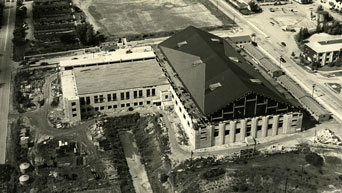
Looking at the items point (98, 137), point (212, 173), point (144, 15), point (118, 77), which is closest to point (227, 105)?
point (212, 173)

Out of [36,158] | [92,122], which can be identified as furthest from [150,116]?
[36,158]

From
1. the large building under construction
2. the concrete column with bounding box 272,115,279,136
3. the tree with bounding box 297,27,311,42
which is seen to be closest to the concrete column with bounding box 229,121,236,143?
the large building under construction

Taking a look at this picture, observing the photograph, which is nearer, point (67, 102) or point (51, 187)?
point (51, 187)

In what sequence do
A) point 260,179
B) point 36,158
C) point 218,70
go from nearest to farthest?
point 260,179 → point 36,158 → point 218,70

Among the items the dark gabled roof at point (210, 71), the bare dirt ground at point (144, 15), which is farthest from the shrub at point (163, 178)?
the bare dirt ground at point (144, 15)

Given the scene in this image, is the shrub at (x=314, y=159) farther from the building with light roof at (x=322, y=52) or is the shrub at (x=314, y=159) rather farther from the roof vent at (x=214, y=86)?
the building with light roof at (x=322, y=52)

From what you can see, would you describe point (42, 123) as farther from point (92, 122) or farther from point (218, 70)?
point (218, 70)
